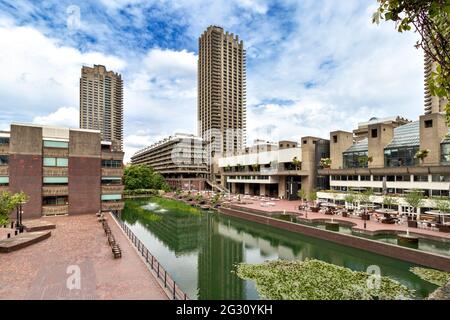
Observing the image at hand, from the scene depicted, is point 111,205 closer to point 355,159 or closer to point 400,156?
point 355,159

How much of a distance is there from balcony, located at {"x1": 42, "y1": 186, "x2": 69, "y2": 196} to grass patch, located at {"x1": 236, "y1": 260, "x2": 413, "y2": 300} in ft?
102

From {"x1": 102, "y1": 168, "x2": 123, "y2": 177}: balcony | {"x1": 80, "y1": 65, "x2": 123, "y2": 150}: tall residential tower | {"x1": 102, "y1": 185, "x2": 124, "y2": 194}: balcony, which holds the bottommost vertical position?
{"x1": 102, "y1": 185, "x2": 124, "y2": 194}: balcony

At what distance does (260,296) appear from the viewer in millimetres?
16000

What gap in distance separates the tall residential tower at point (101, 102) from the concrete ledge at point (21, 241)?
142m

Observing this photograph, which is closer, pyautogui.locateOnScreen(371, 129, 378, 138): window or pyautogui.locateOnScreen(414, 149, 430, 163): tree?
pyautogui.locateOnScreen(414, 149, 430, 163): tree

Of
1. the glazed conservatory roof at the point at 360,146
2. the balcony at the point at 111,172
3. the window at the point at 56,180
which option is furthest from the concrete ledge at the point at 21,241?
the glazed conservatory roof at the point at 360,146

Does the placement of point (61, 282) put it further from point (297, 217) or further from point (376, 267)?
point (297, 217)

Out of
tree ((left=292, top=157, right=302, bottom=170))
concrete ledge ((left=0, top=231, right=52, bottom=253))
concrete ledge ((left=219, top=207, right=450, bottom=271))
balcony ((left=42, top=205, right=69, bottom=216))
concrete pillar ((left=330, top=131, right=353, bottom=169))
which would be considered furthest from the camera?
tree ((left=292, top=157, right=302, bottom=170))

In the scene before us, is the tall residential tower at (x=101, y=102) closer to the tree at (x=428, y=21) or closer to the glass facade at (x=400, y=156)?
the glass facade at (x=400, y=156)

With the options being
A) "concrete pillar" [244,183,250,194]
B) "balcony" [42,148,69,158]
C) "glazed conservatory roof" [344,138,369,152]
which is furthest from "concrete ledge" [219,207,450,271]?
"concrete pillar" [244,183,250,194]

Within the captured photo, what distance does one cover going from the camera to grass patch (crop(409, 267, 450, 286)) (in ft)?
59.2

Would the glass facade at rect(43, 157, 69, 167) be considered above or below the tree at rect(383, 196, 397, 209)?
above

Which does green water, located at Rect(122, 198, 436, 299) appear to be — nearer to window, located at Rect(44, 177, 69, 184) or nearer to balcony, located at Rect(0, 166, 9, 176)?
window, located at Rect(44, 177, 69, 184)
